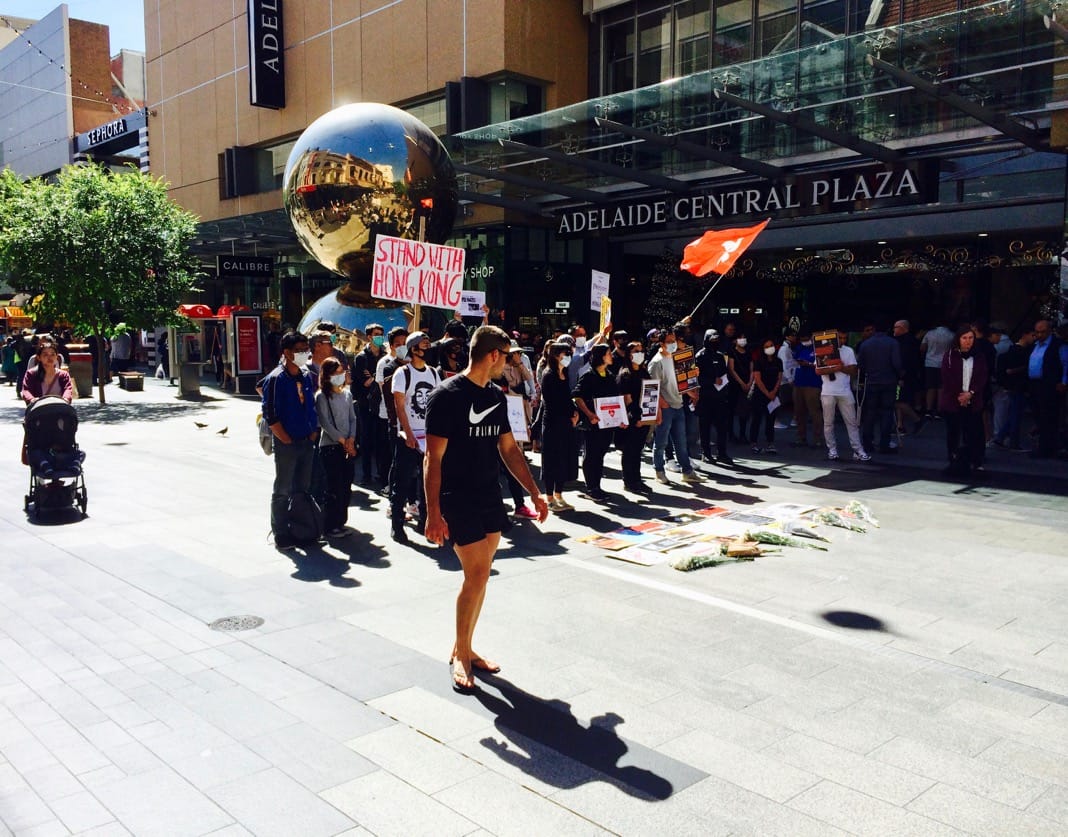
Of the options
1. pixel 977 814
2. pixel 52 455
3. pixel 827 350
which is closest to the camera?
pixel 977 814

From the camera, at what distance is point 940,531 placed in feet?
28.6

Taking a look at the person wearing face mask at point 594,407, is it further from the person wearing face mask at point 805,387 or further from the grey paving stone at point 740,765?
the grey paving stone at point 740,765

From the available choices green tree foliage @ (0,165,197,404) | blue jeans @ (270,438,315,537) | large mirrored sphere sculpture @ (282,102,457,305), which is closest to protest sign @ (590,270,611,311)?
large mirrored sphere sculpture @ (282,102,457,305)

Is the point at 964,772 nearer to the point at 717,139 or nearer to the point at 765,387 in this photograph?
the point at 765,387

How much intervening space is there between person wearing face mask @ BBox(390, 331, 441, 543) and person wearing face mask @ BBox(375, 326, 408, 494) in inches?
8.8

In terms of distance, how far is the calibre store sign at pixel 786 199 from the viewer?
50.3 feet

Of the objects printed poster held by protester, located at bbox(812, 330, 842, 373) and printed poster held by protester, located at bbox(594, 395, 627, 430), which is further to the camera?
printed poster held by protester, located at bbox(812, 330, 842, 373)

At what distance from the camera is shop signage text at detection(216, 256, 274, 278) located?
26.9m

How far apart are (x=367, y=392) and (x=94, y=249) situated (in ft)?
46.1

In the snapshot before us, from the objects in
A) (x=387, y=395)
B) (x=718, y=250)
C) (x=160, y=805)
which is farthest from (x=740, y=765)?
(x=718, y=250)

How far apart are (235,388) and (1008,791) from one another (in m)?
24.4

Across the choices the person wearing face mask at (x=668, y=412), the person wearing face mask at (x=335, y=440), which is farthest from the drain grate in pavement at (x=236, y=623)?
the person wearing face mask at (x=668, y=412)

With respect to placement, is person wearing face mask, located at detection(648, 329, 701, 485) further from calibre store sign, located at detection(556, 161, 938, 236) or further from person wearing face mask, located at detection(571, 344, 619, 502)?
calibre store sign, located at detection(556, 161, 938, 236)

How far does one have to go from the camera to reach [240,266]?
27156mm
